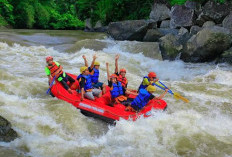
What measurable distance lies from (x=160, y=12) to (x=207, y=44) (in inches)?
281

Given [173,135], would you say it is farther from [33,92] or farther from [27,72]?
[27,72]

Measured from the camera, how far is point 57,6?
26688mm

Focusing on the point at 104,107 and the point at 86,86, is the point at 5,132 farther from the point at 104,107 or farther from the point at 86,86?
the point at 86,86

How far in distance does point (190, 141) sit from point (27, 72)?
5090mm

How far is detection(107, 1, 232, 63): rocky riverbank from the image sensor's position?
30.1 ft

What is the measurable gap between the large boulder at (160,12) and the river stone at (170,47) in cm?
557

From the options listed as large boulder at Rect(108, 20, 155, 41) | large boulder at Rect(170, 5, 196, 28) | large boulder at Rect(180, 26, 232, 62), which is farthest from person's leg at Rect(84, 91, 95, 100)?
large boulder at Rect(170, 5, 196, 28)

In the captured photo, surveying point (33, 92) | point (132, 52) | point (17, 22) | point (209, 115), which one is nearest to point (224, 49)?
point (132, 52)

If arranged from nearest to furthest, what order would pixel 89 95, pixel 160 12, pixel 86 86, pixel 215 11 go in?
pixel 89 95 → pixel 86 86 → pixel 215 11 → pixel 160 12

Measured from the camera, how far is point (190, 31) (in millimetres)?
11844

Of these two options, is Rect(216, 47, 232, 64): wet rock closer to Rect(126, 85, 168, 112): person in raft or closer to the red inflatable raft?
the red inflatable raft

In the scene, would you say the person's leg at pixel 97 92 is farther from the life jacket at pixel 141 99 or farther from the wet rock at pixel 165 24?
the wet rock at pixel 165 24

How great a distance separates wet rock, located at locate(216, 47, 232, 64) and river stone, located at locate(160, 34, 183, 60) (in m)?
1.48

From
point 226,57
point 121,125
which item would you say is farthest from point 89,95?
point 226,57
